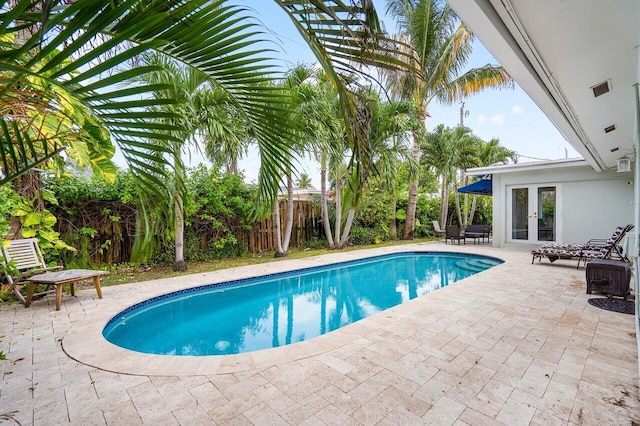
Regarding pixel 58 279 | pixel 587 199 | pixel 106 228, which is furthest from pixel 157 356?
pixel 587 199

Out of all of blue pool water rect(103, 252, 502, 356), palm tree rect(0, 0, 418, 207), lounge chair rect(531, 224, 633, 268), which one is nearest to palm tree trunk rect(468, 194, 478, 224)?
blue pool water rect(103, 252, 502, 356)

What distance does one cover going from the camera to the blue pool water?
4355 millimetres

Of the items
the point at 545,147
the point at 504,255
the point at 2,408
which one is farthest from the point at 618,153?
the point at 545,147

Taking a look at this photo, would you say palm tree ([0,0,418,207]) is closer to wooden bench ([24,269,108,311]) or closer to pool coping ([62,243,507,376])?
pool coping ([62,243,507,376])

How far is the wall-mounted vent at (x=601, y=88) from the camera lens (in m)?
3.41

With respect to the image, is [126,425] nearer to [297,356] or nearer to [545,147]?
[297,356]

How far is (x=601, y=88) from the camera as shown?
11.6 feet

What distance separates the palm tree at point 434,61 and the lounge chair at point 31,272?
36.3ft

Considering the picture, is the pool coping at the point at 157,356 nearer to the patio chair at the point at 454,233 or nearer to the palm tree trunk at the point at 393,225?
the patio chair at the point at 454,233

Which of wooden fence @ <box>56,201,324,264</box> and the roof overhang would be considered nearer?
the roof overhang

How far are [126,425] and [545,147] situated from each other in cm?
4282

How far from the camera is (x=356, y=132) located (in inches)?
53.6

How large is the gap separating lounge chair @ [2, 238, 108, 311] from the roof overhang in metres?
5.84

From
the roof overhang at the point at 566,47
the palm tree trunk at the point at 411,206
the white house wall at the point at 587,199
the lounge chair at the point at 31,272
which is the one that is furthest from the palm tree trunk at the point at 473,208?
the lounge chair at the point at 31,272
